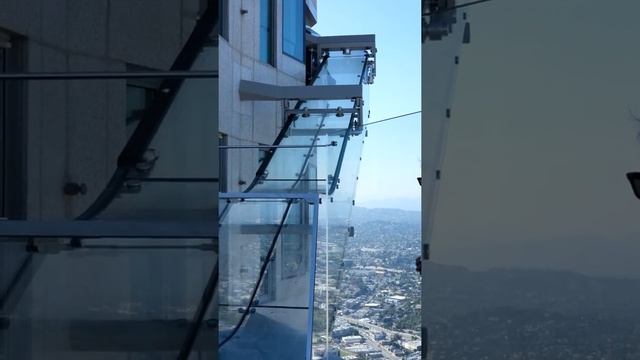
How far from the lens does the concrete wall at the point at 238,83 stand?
7.89 metres

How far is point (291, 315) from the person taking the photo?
13.1 ft

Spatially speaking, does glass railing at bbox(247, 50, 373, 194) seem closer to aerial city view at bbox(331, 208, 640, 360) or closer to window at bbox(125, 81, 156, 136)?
aerial city view at bbox(331, 208, 640, 360)

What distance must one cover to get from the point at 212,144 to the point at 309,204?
2.55 meters

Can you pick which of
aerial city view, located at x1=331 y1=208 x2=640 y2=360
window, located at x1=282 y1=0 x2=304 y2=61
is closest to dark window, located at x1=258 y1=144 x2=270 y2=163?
window, located at x1=282 y1=0 x2=304 y2=61

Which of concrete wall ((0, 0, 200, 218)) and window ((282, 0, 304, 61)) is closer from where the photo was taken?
concrete wall ((0, 0, 200, 218))

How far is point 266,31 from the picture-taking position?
33.4 feet

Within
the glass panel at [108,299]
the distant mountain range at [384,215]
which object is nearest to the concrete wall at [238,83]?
the distant mountain range at [384,215]

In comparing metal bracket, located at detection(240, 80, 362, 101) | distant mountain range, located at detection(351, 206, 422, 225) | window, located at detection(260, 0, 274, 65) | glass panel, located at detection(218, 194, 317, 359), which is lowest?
glass panel, located at detection(218, 194, 317, 359)

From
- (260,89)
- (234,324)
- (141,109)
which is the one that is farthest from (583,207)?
(260,89)

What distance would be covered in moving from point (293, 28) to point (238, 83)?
2.83 meters

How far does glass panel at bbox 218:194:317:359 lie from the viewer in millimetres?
3936

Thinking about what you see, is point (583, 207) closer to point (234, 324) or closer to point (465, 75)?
point (465, 75)

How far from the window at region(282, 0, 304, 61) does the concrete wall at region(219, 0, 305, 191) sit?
23 centimetres

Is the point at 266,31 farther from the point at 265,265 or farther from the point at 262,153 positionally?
the point at 265,265
